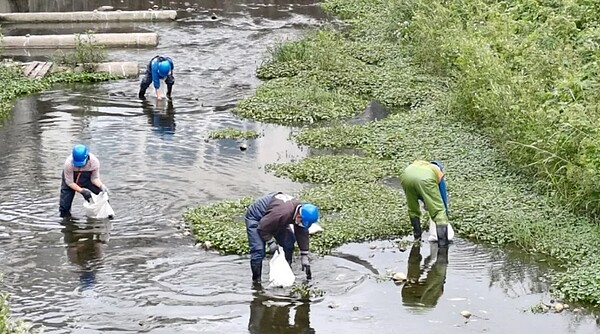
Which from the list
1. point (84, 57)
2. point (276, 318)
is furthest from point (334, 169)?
point (84, 57)

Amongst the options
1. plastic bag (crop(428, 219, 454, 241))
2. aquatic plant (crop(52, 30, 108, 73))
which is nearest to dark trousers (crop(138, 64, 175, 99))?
aquatic plant (crop(52, 30, 108, 73))

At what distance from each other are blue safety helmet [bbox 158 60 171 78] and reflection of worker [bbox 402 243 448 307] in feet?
28.1

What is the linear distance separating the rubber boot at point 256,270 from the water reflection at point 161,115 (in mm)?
6671

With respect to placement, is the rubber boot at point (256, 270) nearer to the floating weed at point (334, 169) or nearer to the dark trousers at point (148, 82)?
the floating weed at point (334, 169)

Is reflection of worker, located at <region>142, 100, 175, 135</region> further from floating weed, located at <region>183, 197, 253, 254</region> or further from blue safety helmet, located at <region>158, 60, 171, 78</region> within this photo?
floating weed, located at <region>183, 197, 253, 254</region>

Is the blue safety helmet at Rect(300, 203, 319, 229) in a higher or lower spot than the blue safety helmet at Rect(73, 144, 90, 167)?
lower

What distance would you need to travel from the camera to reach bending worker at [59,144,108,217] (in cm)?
1217

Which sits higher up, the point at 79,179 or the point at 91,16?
the point at 91,16

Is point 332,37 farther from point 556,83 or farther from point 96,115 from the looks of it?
point 556,83

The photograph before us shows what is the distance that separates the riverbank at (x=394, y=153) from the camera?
11.5 metres

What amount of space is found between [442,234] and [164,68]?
8833 mm

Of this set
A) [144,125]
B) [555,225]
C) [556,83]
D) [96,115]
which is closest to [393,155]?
[556,83]

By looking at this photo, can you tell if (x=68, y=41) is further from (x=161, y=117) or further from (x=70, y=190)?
(x=70, y=190)

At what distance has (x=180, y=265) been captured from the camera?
36.0 ft
